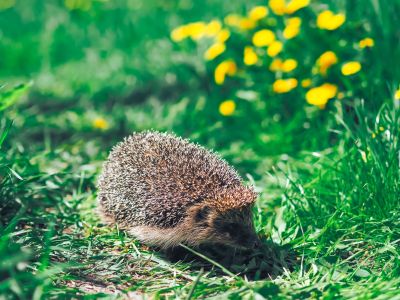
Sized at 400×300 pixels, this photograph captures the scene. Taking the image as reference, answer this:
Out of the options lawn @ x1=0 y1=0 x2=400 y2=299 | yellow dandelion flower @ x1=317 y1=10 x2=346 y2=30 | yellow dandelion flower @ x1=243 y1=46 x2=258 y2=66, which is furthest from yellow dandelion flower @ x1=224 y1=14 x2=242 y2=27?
yellow dandelion flower @ x1=317 y1=10 x2=346 y2=30

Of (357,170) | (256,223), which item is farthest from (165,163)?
(357,170)

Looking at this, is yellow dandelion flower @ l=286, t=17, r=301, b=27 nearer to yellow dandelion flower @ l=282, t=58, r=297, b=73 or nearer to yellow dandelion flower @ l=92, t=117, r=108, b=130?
yellow dandelion flower @ l=282, t=58, r=297, b=73

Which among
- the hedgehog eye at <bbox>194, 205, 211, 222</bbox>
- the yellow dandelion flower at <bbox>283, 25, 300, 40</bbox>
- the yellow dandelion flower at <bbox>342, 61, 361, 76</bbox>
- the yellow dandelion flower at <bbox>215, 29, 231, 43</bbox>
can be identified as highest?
the yellow dandelion flower at <bbox>215, 29, 231, 43</bbox>

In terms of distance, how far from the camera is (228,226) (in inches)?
167

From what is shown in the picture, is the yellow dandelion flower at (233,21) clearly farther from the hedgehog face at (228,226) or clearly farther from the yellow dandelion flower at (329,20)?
the hedgehog face at (228,226)

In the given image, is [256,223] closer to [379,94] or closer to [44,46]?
[379,94]

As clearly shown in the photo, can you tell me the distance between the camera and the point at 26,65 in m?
9.73

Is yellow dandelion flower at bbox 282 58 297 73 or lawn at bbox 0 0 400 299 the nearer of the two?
lawn at bbox 0 0 400 299

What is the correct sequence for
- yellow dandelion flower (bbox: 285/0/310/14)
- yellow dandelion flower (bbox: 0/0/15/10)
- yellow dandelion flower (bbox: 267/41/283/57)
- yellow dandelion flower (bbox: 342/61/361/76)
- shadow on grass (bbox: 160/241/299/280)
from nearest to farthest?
1. shadow on grass (bbox: 160/241/299/280)
2. yellow dandelion flower (bbox: 342/61/361/76)
3. yellow dandelion flower (bbox: 285/0/310/14)
4. yellow dandelion flower (bbox: 267/41/283/57)
5. yellow dandelion flower (bbox: 0/0/15/10)

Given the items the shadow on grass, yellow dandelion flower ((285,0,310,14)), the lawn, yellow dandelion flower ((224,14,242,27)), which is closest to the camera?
the lawn

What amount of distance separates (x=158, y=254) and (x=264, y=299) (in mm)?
1211

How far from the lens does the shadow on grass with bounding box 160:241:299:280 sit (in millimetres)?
4145

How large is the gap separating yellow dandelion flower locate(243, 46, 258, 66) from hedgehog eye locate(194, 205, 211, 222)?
288 cm

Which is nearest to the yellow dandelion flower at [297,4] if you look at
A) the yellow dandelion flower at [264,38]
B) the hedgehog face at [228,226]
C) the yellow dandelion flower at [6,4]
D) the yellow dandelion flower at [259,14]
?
the yellow dandelion flower at [264,38]
